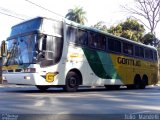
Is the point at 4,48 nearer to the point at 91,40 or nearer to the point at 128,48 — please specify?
the point at 91,40

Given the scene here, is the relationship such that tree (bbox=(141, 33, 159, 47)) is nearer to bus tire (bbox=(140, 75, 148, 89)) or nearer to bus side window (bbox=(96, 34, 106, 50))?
bus tire (bbox=(140, 75, 148, 89))

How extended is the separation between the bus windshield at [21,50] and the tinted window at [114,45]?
5.94 meters

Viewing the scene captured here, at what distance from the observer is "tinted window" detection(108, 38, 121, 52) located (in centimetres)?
2081

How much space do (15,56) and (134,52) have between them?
978 cm

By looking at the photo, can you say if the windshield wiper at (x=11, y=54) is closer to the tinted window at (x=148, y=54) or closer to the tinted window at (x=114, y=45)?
the tinted window at (x=114, y=45)

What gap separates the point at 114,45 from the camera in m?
21.4

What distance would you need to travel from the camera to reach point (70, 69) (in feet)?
57.2

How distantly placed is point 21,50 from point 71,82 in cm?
281

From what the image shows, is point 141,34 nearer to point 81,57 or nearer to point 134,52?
point 134,52

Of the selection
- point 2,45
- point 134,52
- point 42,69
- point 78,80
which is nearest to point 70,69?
point 78,80

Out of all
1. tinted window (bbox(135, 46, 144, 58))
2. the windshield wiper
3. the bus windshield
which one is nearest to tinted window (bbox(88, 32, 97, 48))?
the bus windshield

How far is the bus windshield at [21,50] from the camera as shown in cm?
1584

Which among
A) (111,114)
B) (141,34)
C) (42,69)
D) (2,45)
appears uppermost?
(141,34)

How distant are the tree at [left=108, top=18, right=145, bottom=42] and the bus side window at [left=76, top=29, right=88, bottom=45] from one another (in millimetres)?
29446
